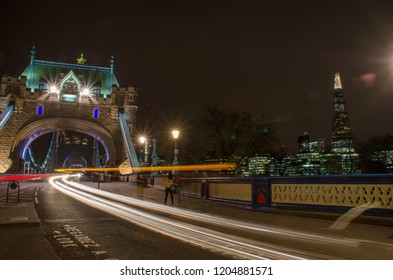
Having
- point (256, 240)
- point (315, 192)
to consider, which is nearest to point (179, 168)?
point (315, 192)

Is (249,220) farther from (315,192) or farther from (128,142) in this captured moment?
(128,142)

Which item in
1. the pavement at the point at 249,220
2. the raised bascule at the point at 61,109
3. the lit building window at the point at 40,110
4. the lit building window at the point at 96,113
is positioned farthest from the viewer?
the lit building window at the point at 96,113

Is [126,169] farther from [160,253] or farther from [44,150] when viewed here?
[44,150]

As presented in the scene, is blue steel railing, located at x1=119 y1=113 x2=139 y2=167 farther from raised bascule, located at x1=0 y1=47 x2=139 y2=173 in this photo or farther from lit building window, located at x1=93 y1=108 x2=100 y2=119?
lit building window, located at x1=93 y1=108 x2=100 y2=119

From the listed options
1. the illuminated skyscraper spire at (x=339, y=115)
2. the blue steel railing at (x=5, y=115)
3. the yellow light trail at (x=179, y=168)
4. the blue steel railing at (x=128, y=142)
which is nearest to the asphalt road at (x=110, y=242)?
the yellow light trail at (x=179, y=168)

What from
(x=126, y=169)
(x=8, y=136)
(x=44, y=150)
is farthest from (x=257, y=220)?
(x=44, y=150)

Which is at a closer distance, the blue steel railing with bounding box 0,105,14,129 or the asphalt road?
the asphalt road

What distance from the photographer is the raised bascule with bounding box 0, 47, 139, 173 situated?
56219 mm

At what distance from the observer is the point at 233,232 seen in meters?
8.73

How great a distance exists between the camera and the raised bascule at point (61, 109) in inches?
2213

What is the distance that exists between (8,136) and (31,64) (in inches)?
673

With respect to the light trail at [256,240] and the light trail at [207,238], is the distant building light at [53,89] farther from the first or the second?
the light trail at [256,240]

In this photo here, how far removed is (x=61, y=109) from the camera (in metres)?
59.1

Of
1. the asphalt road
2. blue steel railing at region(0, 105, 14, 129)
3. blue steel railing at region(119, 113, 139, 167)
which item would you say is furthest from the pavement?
blue steel railing at region(0, 105, 14, 129)
